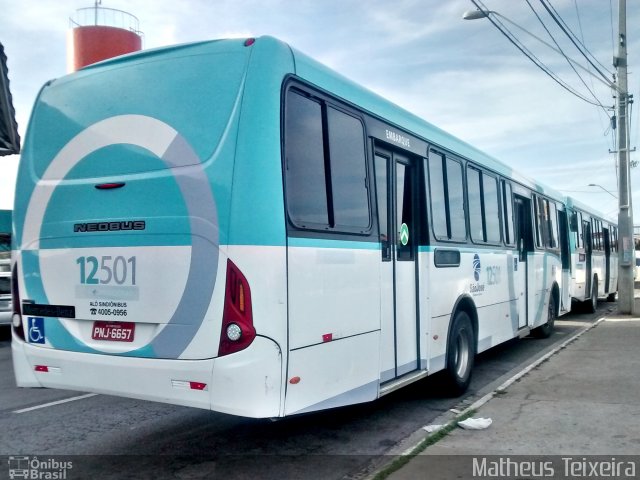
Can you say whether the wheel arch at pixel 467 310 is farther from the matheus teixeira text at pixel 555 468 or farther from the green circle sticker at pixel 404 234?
the matheus teixeira text at pixel 555 468

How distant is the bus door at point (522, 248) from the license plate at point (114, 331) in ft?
Answer: 23.4

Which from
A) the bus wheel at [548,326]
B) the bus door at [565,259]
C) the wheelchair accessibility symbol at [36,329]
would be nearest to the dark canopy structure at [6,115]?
the wheelchair accessibility symbol at [36,329]

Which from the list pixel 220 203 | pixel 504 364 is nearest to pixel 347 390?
pixel 220 203

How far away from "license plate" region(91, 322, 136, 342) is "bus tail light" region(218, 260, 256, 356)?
0.83 m

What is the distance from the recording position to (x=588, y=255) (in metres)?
18.3

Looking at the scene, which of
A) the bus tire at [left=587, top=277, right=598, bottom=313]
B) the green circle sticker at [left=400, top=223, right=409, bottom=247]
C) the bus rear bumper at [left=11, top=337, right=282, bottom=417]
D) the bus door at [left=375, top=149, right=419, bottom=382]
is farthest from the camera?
the bus tire at [left=587, top=277, right=598, bottom=313]

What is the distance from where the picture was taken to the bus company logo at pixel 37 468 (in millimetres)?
5160

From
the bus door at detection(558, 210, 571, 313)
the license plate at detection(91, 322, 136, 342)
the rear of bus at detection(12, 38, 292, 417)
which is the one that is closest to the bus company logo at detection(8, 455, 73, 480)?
the rear of bus at detection(12, 38, 292, 417)

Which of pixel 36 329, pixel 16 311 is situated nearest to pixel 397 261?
pixel 36 329

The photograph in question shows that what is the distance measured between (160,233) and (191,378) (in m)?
1.08

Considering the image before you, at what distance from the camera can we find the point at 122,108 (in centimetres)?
515

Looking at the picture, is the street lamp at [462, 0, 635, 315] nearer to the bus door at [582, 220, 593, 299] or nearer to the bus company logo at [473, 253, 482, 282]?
the bus door at [582, 220, 593, 299]

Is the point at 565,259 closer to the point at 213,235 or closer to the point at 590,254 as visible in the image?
the point at 590,254

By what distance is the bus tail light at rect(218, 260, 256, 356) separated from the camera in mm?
4418
